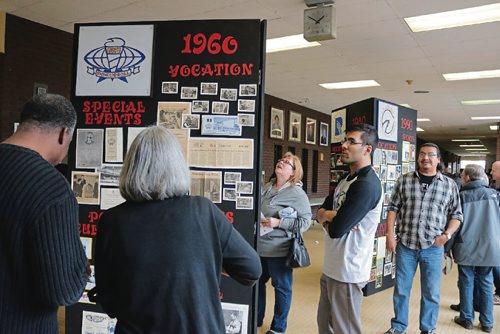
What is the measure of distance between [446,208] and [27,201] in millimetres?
3046

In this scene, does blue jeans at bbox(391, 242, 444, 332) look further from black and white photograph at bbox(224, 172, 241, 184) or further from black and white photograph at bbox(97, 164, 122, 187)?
black and white photograph at bbox(97, 164, 122, 187)

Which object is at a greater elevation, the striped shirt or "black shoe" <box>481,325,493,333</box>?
the striped shirt

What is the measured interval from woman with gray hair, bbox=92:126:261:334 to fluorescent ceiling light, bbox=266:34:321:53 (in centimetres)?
439

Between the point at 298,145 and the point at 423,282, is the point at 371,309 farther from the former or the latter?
the point at 298,145

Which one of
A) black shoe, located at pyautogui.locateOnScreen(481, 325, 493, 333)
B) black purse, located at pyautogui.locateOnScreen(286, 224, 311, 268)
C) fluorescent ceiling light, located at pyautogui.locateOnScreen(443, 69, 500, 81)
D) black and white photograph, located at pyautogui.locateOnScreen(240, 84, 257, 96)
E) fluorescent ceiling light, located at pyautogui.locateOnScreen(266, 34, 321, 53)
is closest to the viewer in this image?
black and white photograph, located at pyautogui.locateOnScreen(240, 84, 257, 96)

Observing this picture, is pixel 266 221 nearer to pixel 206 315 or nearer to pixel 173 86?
pixel 173 86

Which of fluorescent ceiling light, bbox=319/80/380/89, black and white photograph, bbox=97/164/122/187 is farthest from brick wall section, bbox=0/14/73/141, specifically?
fluorescent ceiling light, bbox=319/80/380/89

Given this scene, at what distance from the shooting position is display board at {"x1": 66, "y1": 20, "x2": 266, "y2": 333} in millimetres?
2230

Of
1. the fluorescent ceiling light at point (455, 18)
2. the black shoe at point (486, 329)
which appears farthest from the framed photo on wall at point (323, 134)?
the black shoe at point (486, 329)

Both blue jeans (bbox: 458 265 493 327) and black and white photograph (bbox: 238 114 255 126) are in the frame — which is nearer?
black and white photograph (bbox: 238 114 255 126)

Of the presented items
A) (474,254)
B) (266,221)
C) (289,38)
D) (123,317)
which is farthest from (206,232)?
(289,38)

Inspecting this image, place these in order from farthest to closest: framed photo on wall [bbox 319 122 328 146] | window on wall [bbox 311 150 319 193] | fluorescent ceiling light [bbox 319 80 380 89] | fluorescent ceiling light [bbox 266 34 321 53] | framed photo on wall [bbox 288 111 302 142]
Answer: framed photo on wall [bbox 319 122 328 146] → window on wall [bbox 311 150 319 193] → framed photo on wall [bbox 288 111 302 142] → fluorescent ceiling light [bbox 319 80 380 89] → fluorescent ceiling light [bbox 266 34 321 53]

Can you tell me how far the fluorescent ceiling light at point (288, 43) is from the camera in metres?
5.38

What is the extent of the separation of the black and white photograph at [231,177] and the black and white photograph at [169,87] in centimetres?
54
